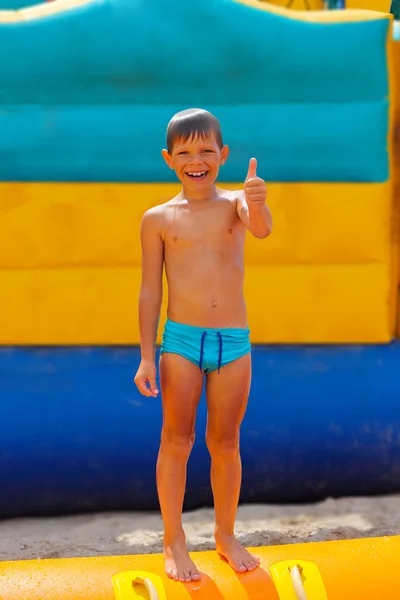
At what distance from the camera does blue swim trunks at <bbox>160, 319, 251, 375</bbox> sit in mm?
1717

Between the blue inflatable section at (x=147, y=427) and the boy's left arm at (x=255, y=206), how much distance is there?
1138 millimetres

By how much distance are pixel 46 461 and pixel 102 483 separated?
209 mm

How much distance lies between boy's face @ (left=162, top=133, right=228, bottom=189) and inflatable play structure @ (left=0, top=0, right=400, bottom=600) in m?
0.99

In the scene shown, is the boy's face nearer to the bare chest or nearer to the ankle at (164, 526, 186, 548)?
the bare chest

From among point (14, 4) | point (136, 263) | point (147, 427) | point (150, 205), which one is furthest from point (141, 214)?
point (14, 4)

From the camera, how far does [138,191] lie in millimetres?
2674

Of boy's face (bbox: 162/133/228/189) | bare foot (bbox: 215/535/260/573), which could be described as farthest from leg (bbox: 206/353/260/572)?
boy's face (bbox: 162/133/228/189)

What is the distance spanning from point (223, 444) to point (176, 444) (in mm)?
107

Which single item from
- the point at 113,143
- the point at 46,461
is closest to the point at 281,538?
the point at 46,461

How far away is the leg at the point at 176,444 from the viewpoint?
172 centimetres

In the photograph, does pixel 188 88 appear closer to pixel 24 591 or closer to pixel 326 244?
pixel 326 244

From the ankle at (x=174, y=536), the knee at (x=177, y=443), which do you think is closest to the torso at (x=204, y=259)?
the knee at (x=177, y=443)

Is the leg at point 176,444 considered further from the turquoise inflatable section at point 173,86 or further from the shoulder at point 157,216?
the turquoise inflatable section at point 173,86

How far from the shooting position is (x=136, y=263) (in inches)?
107
